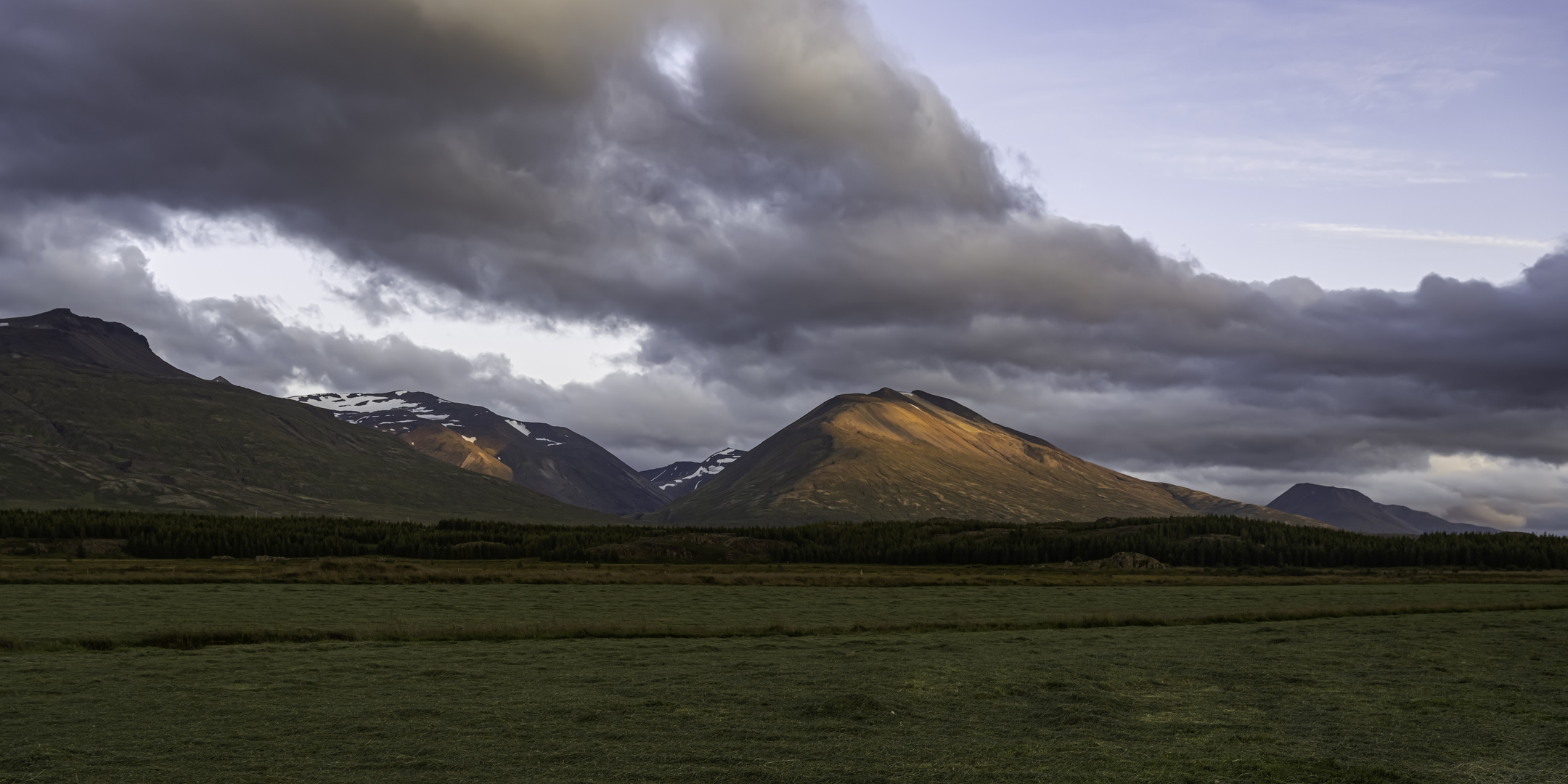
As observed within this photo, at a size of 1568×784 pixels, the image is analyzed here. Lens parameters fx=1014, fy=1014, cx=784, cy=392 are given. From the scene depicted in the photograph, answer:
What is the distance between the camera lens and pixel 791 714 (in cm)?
2906

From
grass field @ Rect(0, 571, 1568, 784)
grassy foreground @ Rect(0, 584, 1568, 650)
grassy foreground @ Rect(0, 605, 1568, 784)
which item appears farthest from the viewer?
grassy foreground @ Rect(0, 584, 1568, 650)

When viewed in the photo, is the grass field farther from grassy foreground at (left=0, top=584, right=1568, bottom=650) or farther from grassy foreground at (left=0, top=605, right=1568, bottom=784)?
grassy foreground at (left=0, top=584, right=1568, bottom=650)

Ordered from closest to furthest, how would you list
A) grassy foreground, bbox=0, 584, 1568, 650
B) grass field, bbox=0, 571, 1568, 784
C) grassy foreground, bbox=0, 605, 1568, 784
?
grassy foreground, bbox=0, 605, 1568, 784 < grass field, bbox=0, 571, 1568, 784 < grassy foreground, bbox=0, 584, 1568, 650

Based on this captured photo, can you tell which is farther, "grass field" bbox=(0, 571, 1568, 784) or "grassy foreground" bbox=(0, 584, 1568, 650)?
"grassy foreground" bbox=(0, 584, 1568, 650)

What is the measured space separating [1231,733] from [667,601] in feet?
192

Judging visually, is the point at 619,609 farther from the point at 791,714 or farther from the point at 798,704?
the point at 791,714

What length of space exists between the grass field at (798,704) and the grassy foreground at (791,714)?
13 cm

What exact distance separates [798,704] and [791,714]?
1352mm

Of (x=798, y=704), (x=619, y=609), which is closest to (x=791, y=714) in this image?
(x=798, y=704)

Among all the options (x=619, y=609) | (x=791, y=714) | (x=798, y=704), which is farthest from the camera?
(x=619, y=609)

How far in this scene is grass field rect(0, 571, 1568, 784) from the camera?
889 inches

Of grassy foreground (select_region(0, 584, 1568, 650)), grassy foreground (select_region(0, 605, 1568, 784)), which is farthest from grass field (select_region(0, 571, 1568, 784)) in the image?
grassy foreground (select_region(0, 584, 1568, 650))

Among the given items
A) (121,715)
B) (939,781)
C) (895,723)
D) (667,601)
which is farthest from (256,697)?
(667,601)

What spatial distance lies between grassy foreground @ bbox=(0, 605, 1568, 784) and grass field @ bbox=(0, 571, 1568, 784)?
0.42 feet
